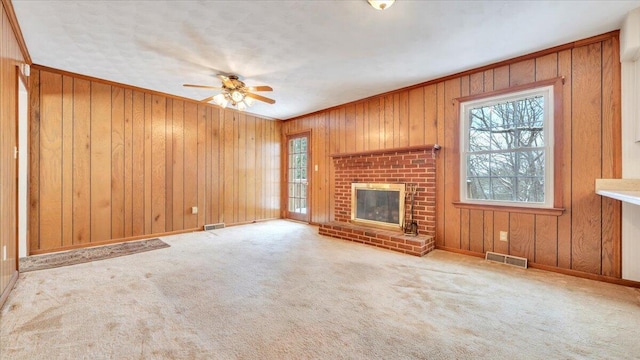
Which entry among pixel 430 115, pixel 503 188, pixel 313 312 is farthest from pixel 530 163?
pixel 313 312

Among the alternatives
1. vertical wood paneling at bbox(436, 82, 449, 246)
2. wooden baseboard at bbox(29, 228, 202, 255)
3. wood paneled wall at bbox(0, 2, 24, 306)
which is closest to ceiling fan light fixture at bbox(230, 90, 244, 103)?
wood paneled wall at bbox(0, 2, 24, 306)

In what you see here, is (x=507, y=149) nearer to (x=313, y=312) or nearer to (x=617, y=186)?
(x=617, y=186)

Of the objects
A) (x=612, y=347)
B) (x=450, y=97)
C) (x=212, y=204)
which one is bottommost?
(x=612, y=347)

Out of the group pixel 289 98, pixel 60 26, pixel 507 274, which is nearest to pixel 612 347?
pixel 507 274

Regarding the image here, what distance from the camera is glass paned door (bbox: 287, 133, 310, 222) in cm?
574

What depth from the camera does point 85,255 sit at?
3277mm

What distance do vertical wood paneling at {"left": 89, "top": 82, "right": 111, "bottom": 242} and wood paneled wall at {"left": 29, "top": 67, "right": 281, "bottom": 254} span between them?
1 centimetres

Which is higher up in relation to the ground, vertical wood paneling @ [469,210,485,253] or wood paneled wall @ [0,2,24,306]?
wood paneled wall @ [0,2,24,306]

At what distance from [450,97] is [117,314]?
4.20 m

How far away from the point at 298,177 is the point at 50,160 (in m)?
3.94

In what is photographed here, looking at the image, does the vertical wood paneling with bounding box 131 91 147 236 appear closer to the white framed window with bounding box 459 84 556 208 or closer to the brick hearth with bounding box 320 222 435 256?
the brick hearth with bounding box 320 222 435 256

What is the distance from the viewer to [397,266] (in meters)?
2.95

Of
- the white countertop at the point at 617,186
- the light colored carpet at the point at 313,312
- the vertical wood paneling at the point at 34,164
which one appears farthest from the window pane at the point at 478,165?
the vertical wood paneling at the point at 34,164

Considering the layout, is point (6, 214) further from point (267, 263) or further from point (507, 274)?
point (507, 274)
